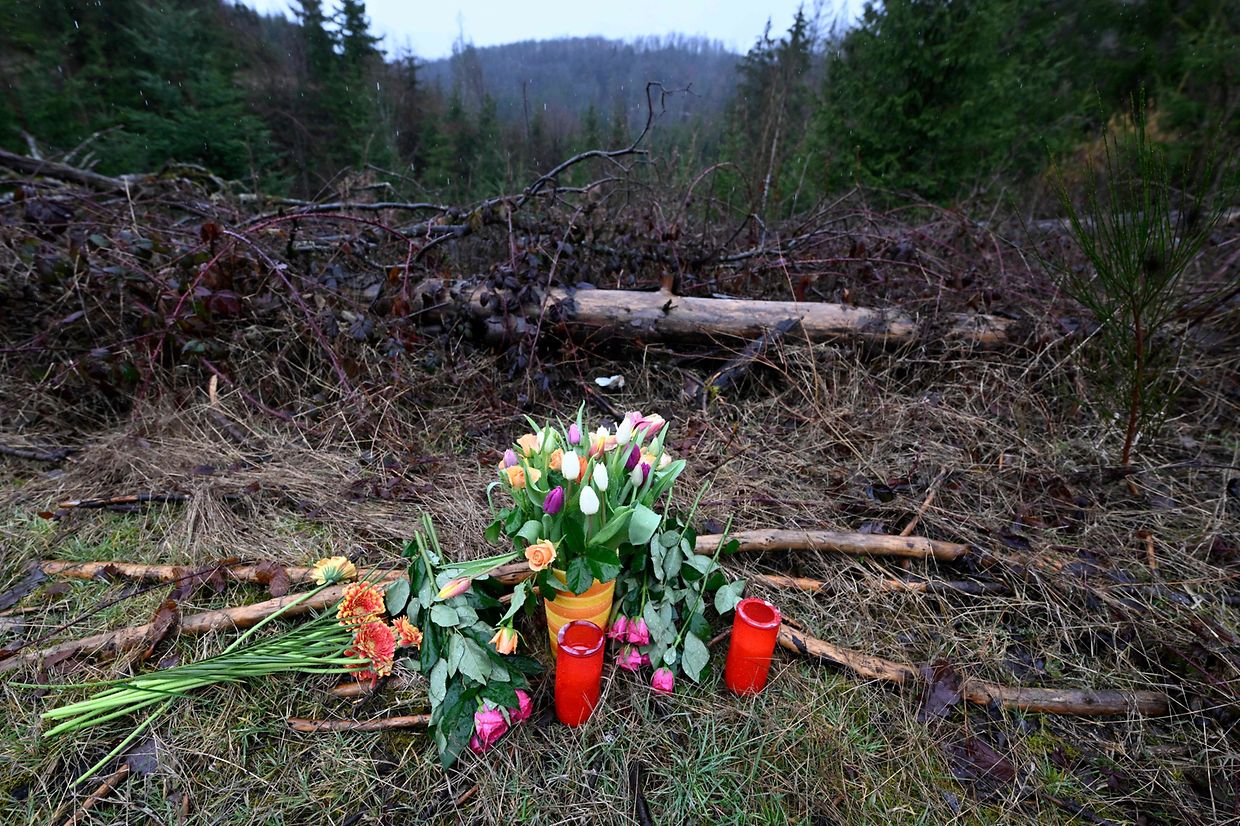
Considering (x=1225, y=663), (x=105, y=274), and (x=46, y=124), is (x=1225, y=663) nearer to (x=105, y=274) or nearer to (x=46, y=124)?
(x=105, y=274)

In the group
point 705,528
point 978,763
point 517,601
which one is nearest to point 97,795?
point 517,601

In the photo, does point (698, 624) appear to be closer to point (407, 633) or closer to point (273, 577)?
point (407, 633)

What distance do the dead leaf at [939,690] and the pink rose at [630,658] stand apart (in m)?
0.74

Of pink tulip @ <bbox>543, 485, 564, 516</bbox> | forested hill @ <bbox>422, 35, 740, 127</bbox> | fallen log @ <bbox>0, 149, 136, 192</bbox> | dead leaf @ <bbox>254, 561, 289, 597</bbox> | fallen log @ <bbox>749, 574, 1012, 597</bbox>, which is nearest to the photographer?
pink tulip @ <bbox>543, 485, 564, 516</bbox>

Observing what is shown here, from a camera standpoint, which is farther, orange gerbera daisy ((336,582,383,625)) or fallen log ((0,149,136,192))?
fallen log ((0,149,136,192))

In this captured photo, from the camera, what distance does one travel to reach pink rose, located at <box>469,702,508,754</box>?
133cm

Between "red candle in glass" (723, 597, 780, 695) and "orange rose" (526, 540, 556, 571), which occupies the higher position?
"orange rose" (526, 540, 556, 571)

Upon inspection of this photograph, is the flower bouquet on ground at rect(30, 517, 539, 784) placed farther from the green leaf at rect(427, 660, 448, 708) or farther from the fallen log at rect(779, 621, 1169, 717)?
the fallen log at rect(779, 621, 1169, 717)

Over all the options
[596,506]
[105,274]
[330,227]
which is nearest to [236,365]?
[105,274]

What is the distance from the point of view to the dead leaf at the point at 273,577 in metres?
1.69

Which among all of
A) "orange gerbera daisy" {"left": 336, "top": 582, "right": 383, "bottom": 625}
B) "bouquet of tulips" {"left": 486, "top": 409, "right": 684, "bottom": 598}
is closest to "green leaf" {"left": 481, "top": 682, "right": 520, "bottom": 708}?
"bouquet of tulips" {"left": 486, "top": 409, "right": 684, "bottom": 598}

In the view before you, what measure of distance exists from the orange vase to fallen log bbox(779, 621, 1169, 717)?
23.6 inches

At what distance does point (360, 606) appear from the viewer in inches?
56.2

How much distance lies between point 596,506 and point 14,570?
209 cm
